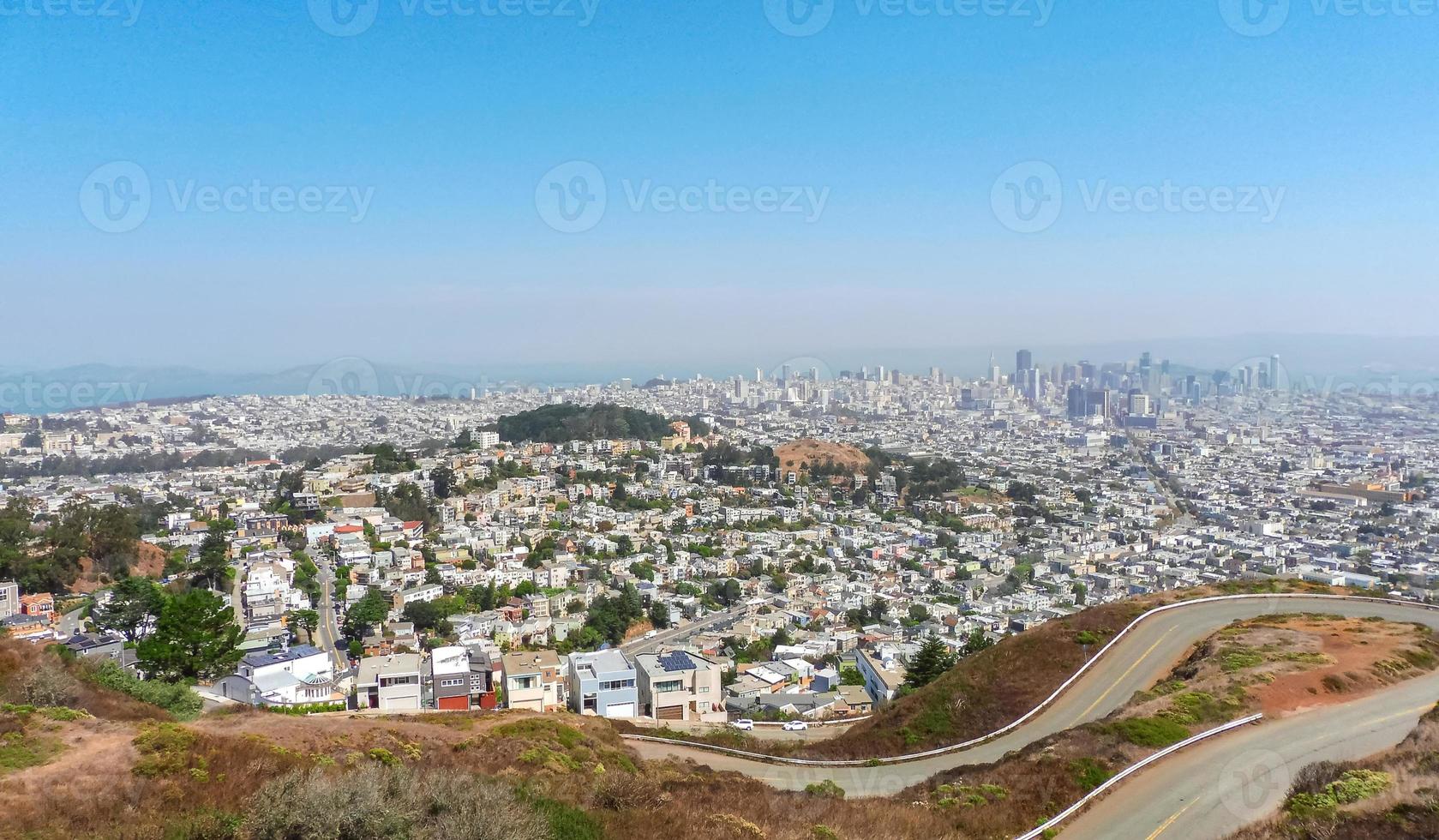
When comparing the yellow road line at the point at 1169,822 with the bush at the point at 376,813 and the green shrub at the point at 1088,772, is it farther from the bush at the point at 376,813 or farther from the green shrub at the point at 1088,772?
the bush at the point at 376,813

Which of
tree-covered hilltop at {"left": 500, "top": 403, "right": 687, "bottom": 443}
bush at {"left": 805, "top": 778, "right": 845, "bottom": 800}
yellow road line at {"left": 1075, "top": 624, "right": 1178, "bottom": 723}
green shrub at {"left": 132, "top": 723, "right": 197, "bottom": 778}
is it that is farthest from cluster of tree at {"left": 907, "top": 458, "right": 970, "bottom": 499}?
green shrub at {"left": 132, "top": 723, "right": 197, "bottom": 778}

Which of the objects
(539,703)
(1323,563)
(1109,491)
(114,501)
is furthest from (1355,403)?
(114,501)

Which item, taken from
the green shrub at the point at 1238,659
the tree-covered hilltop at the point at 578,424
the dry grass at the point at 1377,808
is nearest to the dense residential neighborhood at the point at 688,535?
the tree-covered hilltop at the point at 578,424

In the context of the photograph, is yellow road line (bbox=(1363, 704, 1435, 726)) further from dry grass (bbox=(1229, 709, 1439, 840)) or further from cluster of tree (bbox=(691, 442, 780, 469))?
cluster of tree (bbox=(691, 442, 780, 469))

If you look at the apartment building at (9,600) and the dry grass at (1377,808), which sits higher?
the dry grass at (1377,808)

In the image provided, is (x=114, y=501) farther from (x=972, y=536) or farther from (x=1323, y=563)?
(x=1323, y=563)
